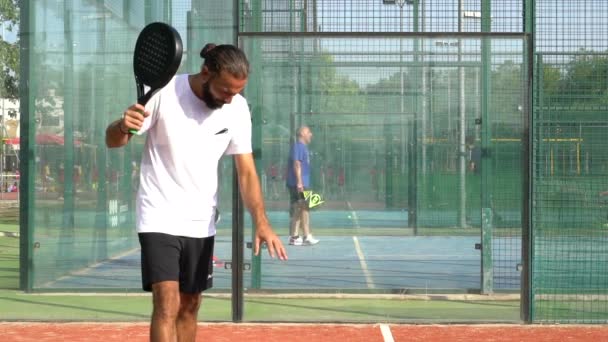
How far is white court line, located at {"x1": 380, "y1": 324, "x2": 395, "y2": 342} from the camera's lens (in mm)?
8172

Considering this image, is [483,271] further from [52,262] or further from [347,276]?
[52,262]

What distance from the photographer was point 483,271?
9.19 metres

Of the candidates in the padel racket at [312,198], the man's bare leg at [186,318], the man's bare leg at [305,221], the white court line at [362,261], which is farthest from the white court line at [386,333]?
the man's bare leg at [186,318]

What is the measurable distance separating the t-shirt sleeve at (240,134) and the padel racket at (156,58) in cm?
62

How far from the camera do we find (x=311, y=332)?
8.45 metres

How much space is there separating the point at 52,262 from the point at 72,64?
6.19ft

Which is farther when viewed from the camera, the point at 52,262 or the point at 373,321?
the point at 52,262

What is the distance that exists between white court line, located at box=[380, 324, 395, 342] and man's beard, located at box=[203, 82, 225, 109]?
133 inches

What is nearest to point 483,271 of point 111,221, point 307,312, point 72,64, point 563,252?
point 563,252

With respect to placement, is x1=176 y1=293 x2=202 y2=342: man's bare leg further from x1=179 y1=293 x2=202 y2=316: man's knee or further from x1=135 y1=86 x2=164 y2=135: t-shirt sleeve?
x1=135 y1=86 x2=164 y2=135: t-shirt sleeve

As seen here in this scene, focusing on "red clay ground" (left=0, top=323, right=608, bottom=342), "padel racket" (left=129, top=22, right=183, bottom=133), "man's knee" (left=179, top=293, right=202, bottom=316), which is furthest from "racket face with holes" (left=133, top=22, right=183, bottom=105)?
"red clay ground" (left=0, top=323, right=608, bottom=342)

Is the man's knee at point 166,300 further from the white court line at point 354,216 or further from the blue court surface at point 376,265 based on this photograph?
the white court line at point 354,216

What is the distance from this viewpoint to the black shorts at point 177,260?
5336mm

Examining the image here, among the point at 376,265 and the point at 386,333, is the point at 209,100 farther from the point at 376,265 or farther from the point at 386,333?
the point at 376,265
